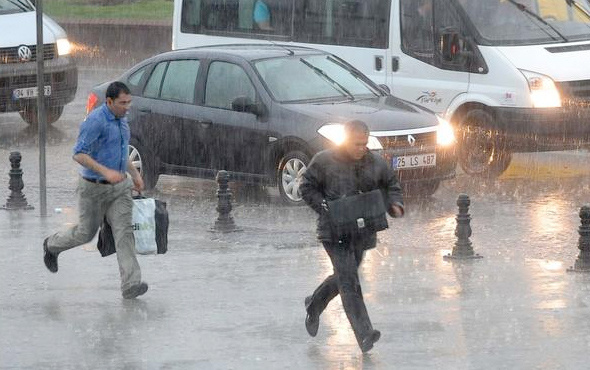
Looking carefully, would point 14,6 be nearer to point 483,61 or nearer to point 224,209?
point 483,61

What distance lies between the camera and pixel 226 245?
13547 millimetres

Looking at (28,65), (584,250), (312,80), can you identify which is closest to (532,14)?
(312,80)

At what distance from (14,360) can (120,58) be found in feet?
66.9

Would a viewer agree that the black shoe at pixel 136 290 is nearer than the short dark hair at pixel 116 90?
No

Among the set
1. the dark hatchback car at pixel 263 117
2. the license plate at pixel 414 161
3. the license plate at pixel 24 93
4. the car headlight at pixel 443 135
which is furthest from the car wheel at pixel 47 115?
the license plate at pixel 414 161

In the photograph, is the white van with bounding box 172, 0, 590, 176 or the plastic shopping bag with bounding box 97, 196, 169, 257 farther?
the white van with bounding box 172, 0, 590, 176

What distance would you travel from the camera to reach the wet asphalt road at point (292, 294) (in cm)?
952

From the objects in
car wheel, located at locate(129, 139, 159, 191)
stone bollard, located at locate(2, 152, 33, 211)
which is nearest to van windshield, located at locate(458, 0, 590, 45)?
car wheel, located at locate(129, 139, 159, 191)

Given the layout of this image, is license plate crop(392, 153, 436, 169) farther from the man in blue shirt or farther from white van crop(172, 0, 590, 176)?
the man in blue shirt

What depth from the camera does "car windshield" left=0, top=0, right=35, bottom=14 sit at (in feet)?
70.6

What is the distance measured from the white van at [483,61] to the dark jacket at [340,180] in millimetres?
7892

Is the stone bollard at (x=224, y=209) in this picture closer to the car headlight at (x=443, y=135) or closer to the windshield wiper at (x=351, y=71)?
the car headlight at (x=443, y=135)

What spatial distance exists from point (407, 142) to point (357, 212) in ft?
20.0

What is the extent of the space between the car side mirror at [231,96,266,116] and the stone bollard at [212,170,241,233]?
1569mm
